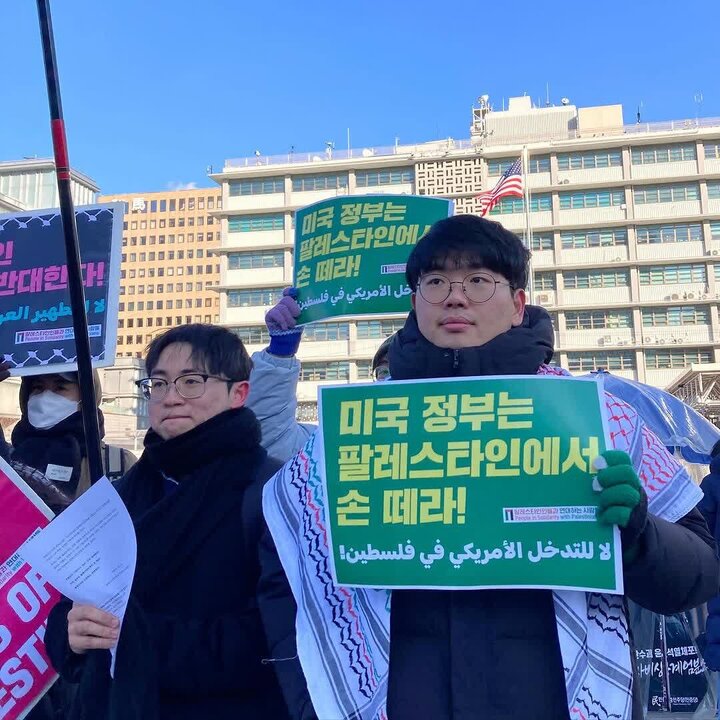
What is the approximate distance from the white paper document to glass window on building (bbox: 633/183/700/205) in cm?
4506

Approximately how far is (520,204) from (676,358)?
11529 millimetres

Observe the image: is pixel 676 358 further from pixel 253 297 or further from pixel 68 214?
pixel 68 214

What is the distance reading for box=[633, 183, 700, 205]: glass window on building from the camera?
42.5m

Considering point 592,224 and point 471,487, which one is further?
point 592,224

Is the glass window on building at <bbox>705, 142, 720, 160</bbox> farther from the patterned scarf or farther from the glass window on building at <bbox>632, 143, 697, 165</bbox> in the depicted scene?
the patterned scarf

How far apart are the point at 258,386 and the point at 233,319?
146 ft

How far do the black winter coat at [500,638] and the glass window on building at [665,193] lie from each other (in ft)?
147

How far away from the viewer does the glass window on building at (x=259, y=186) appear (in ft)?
152

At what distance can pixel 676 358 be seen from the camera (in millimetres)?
41000

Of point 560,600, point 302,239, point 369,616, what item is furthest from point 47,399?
point 560,600

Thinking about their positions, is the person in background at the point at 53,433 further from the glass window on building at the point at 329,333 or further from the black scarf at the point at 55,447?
the glass window on building at the point at 329,333

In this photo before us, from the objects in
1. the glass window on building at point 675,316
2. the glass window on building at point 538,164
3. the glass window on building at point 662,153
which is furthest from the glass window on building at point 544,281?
the glass window on building at point 662,153

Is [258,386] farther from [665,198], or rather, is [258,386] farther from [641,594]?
[665,198]

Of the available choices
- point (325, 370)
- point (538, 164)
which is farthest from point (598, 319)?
point (325, 370)
